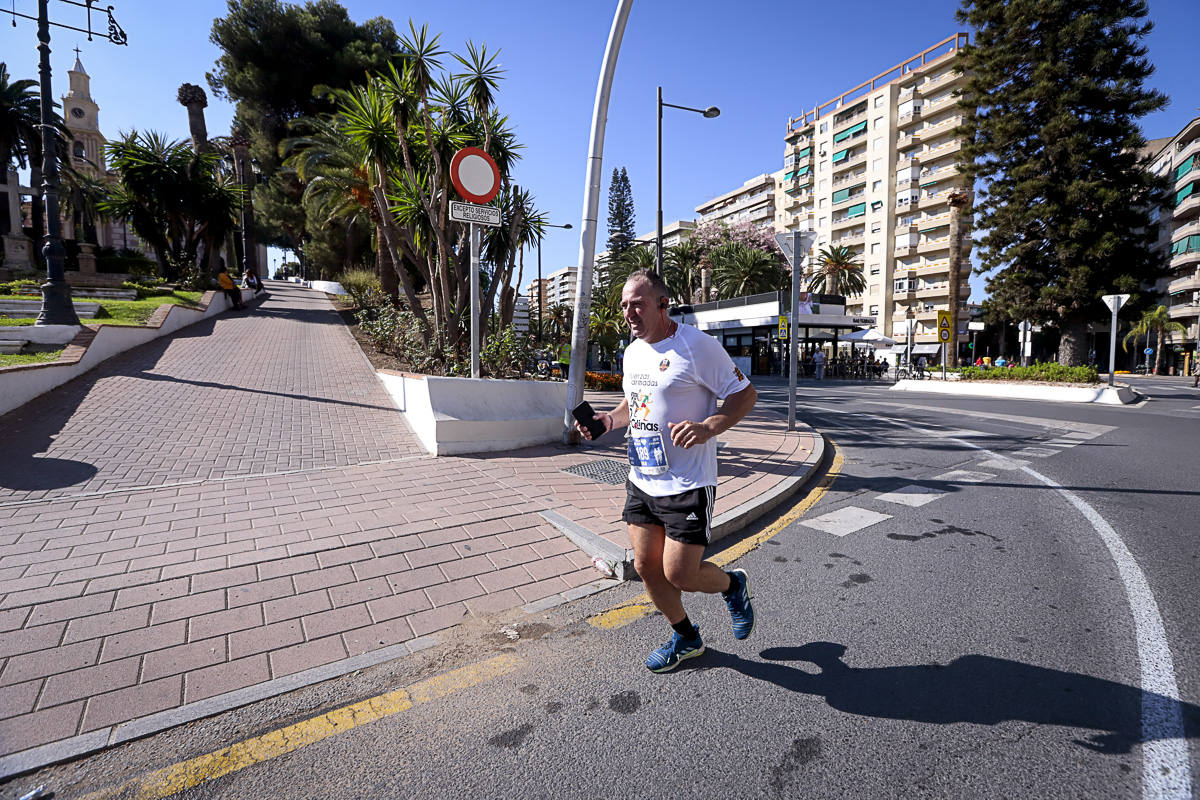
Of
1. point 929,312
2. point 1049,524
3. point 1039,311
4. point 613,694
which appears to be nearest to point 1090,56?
point 1039,311

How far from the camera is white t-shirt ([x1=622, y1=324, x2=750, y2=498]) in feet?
→ 8.31

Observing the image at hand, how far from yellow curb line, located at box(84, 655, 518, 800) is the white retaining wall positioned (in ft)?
13.9

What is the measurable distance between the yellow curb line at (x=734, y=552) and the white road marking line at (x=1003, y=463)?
5.87 ft

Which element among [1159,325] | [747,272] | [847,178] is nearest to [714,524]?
[747,272]

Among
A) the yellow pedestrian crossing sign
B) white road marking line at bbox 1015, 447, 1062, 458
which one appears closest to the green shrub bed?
the yellow pedestrian crossing sign

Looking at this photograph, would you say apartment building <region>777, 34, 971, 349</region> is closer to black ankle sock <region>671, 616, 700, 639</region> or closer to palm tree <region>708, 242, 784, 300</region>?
palm tree <region>708, 242, 784, 300</region>

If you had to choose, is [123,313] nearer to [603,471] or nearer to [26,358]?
[26,358]

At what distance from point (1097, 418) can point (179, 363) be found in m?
18.5

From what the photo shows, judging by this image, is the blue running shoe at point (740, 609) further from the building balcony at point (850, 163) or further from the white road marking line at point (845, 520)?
the building balcony at point (850, 163)

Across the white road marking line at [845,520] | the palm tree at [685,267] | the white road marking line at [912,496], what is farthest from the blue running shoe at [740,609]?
the palm tree at [685,267]

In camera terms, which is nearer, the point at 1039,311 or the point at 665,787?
the point at 665,787

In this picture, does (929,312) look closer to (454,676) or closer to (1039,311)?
(1039,311)

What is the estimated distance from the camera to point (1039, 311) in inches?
901

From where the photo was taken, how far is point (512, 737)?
89.4 inches
